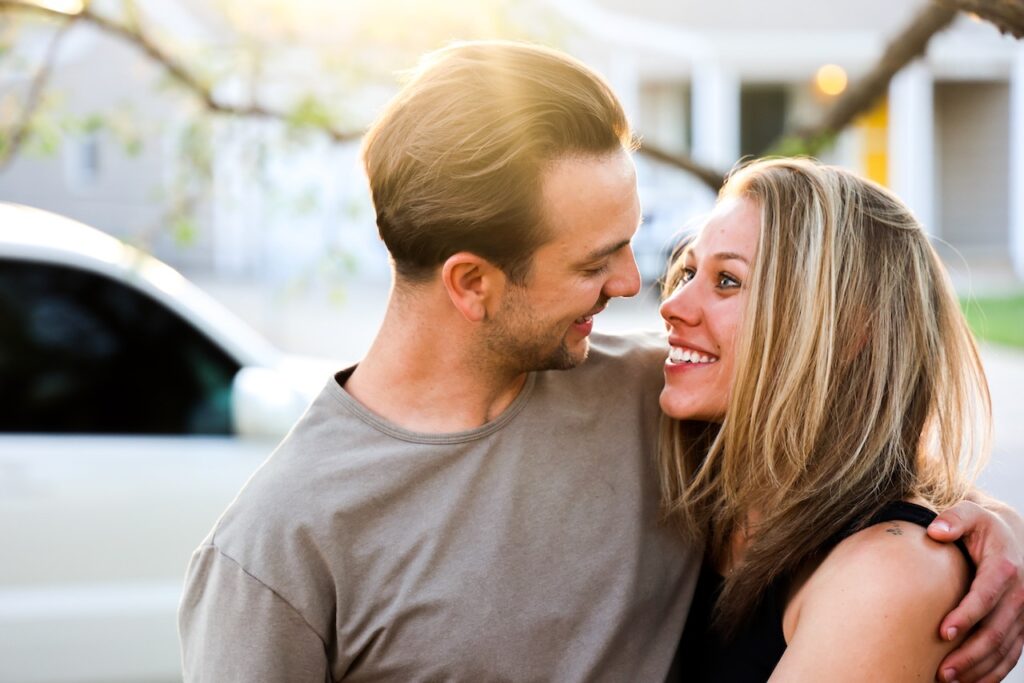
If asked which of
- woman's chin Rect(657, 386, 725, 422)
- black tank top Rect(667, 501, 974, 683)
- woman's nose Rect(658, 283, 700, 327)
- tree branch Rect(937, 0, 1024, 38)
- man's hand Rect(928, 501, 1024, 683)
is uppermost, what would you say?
tree branch Rect(937, 0, 1024, 38)

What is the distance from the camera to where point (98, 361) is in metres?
4.26

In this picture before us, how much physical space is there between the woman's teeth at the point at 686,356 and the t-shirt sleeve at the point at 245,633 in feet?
3.23

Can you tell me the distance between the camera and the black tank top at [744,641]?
2227 mm

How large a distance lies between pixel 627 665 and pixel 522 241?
87cm

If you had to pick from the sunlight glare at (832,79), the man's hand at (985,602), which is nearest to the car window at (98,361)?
the man's hand at (985,602)

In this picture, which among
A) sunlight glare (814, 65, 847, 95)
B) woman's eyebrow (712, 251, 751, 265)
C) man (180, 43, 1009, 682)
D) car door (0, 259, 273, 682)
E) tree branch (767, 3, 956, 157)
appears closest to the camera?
man (180, 43, 1009, 682)

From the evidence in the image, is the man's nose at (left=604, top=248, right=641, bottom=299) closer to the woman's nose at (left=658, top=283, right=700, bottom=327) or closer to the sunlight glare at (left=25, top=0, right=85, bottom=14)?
the woman's nose at (left=658, top=283, right=700, bottom=327)

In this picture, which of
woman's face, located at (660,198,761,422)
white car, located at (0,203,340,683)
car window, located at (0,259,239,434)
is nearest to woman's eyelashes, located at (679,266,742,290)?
woman's face, located at (660,198,761,422)

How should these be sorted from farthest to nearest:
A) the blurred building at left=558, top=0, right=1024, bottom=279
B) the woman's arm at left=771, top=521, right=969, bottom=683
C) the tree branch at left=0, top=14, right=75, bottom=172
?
the blurred building at left=558, top=0, right=1024, bottom=279, the tree branch at left=0, top=14, right=75, bottom=172, the woman's arm at left=771, top=521, right=969, bottom=683

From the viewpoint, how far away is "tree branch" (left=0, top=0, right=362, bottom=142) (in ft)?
13.4

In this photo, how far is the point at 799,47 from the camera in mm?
20531

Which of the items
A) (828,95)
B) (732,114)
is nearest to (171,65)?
(732,114)

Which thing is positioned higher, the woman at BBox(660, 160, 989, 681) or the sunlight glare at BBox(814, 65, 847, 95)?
the woman at BBox(660, 160, 989, 681)

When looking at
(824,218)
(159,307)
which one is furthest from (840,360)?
(159,307)
